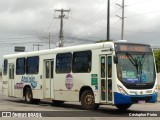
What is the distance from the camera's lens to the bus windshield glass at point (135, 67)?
59.4ft

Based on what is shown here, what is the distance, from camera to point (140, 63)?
61.5ft

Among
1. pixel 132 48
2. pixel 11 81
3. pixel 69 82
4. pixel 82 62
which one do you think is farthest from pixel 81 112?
pixel 11 81

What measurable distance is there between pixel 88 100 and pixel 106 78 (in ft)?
5.34

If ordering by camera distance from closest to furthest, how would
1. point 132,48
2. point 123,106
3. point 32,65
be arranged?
point 132,48 < point 123,106 < point 32,65

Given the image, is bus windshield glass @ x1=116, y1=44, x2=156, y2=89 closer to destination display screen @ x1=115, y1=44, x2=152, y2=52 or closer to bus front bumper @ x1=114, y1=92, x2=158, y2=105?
destination display screen @ x1=115, y1=44, x2=152, y2=52

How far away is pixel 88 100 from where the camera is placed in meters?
19.6

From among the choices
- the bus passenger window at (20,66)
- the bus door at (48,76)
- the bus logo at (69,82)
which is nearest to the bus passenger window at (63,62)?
the bus logo at (69,82)

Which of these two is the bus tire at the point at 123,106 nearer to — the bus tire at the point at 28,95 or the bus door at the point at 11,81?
the bus tire at the point at 28,95

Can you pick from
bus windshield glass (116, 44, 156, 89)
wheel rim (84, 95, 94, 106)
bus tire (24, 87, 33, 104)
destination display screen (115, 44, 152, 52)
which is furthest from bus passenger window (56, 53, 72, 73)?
bus tire (24, 87, 33, 104)

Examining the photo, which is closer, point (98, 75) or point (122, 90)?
point (122, 90)

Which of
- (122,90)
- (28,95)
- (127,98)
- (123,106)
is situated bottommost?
(123,106)

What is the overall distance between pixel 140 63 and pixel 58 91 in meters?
5.06

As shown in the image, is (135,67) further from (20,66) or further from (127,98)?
(20,66)

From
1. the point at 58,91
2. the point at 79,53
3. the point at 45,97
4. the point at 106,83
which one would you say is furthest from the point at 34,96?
the point at 106,83
